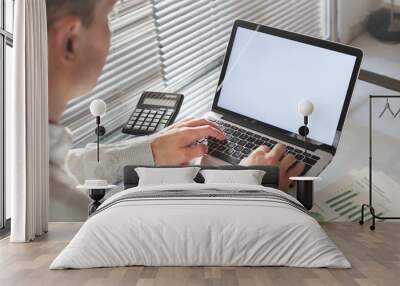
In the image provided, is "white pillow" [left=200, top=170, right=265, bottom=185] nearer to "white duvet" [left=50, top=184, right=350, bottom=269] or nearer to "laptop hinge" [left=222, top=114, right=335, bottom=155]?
"laptop hinge" [left=222, top=114, right=335, bottom=155]

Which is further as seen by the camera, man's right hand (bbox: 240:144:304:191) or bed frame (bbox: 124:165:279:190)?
man's right hand (bbox: 240:144:304:191)

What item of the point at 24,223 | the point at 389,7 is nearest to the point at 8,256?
the point at 24,223

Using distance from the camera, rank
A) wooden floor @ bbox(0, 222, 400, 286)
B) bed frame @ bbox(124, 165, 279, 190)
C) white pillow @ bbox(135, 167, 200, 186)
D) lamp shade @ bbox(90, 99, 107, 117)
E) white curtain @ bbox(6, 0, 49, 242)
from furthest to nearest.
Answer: lamp shade @ bbox(90, 99, 107, 117) → bed frame @ bbox(124, 165, 279, 190) → white pillow @ bbox(135, 167, 200, 186) → white curtain @ bbox(6, 0, 49, 242) → wooden floor @ bbox(0, 222, 400, 286)

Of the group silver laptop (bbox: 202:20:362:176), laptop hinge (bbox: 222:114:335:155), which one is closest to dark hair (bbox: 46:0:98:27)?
silver laptop (bbox: 202:20:362:176)

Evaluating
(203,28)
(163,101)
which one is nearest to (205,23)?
(203,28)

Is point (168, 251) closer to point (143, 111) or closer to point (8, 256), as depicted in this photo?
point (8, 256)

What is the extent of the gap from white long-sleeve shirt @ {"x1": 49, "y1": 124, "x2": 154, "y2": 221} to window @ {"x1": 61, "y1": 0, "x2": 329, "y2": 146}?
0.11m

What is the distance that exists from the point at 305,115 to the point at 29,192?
2812 mm

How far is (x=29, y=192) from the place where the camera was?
5.70 meters

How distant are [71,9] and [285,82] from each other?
2.41 m

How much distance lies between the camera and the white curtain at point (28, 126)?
5.60 m

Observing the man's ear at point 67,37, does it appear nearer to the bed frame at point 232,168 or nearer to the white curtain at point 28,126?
the white curtain at point 28,126

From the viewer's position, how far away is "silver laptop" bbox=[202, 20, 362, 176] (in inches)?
259

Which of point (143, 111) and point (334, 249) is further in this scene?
point (143, 111)
